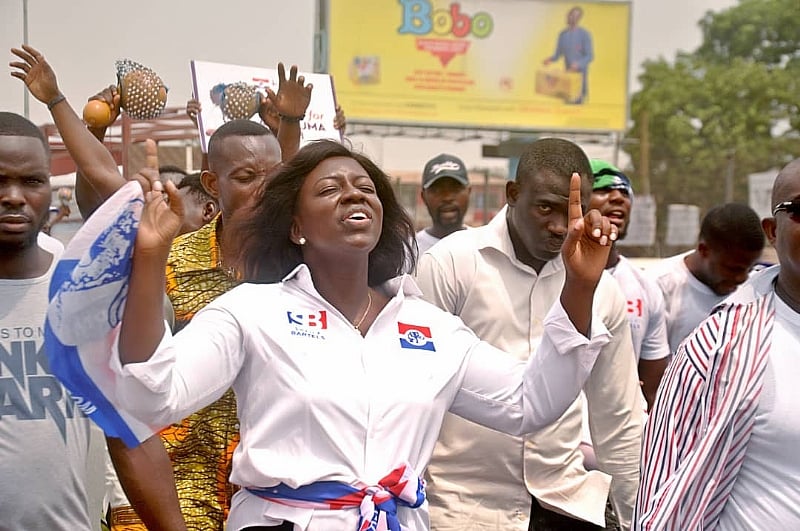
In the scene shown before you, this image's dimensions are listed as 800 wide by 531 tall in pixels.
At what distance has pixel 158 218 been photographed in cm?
259

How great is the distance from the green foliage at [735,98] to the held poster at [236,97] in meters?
28.2

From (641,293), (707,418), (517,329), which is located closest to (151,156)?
(707,418)

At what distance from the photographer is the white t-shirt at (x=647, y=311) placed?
6.19m

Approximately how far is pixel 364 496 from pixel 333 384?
0.95 ft

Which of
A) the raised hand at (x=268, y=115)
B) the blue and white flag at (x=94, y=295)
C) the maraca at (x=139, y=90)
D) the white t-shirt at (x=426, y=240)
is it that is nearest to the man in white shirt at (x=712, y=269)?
the white t-shirt at (x=426, y=240)

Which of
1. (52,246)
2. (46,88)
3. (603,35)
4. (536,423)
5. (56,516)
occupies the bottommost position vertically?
(56,516)

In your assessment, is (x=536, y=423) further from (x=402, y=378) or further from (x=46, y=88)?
(x=46, y=88)

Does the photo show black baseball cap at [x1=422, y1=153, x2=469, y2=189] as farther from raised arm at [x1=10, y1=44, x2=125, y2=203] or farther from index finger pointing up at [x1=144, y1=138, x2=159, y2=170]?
index finger pointing up at [x1=144, y1=138, x2=159, y2=170]

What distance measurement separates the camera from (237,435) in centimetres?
383

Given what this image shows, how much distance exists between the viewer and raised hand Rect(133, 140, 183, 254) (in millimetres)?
2578

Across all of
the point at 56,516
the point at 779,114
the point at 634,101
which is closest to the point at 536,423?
the point at 56,516

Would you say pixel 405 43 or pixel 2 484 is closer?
pixel 2 484

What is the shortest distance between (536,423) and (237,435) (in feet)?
3.46

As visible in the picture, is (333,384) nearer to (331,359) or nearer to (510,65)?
(331,359)
